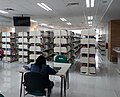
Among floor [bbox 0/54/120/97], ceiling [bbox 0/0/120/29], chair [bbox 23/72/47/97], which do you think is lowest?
floor [bbox 0/54/120/97]

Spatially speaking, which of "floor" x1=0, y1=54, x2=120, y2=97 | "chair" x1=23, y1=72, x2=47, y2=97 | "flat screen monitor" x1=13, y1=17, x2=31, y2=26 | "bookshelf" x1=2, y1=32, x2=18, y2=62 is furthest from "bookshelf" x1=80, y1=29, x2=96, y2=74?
"bookshelf" x1=2, y1=32, x2=18, y2=62

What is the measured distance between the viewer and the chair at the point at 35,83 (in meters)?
3.13

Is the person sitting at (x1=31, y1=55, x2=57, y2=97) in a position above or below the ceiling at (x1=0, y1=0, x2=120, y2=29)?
below

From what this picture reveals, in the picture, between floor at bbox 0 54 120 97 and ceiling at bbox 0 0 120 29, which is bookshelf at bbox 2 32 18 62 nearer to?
ceiling at bbox 0 0 120 29

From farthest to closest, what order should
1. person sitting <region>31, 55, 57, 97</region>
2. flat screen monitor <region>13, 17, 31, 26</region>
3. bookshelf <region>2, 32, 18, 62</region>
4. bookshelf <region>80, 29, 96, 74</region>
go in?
bookshelf <region>2, 32, 18, 62</region> < flat screen monitor <region>13, 17, 31, 26</region> < bookshelf <region>80, 29, 96, 74</region> < person sitting <region>31, 55, 57, 97</region>

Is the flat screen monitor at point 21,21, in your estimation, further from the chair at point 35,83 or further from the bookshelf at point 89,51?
the chair at point 35,83

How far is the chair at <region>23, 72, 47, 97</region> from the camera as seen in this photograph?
3.13 m

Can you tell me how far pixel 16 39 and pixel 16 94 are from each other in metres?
7.50

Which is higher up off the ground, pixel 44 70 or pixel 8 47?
pixel 8 47

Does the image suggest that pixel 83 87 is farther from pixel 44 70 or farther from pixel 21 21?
pixel 21 21

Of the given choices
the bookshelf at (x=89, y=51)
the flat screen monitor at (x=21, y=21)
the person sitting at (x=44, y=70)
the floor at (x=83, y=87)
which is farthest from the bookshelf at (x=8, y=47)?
the person sitting at (x=44, y=70)

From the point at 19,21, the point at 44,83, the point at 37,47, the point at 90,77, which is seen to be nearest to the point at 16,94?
the point at 44,83

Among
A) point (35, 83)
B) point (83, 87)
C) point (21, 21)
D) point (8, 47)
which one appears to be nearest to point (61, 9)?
point (21, 21)

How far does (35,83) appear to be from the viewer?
10.4 ft
